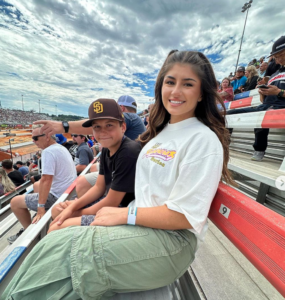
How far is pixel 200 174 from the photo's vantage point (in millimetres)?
862

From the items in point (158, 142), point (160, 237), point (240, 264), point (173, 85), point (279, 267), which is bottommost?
point (240, 264)

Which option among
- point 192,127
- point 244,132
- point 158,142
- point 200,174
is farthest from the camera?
point 244,132

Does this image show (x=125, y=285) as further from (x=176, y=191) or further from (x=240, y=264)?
(x=240, y=264)

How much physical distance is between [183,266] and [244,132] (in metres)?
3.51

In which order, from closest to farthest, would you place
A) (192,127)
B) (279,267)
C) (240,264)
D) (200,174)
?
(279,267) < (200,174) < (192,127) < (240,264)

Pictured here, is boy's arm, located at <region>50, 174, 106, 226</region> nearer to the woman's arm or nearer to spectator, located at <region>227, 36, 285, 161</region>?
the woman's arm

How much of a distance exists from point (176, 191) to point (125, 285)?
601mm

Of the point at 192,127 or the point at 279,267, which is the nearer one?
the point at 279,267

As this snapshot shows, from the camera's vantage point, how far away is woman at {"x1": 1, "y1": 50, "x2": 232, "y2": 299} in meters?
0.85

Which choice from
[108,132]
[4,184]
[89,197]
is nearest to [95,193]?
[89,197]

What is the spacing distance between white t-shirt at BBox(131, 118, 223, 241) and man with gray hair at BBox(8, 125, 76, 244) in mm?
1982

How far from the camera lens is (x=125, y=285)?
89 centimetres

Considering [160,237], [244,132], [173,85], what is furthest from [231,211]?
[244,132]

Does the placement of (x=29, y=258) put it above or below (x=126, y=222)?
below
